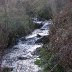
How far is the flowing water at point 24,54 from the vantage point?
343 inches

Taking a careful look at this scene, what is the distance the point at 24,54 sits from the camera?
10.3 metres

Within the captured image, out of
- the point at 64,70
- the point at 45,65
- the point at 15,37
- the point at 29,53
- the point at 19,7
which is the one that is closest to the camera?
the point at 64,70

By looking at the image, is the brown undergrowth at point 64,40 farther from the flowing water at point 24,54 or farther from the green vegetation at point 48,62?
the flowing water at point 24,54

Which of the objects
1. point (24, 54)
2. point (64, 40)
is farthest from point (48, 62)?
point (24, 54)

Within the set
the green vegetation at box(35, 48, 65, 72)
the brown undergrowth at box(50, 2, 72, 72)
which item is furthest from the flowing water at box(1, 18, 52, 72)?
the brown undergrowth at box(50, 2, 72, 72)

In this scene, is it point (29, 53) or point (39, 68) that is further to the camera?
point (29, 53)

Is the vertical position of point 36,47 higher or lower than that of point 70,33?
lower

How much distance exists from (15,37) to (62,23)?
10.8 ft

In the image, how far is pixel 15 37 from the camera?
40.0 ft

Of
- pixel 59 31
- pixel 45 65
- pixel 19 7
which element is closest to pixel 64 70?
pixel 45 65

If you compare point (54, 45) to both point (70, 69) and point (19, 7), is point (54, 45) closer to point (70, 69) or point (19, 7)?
point (70, 69)

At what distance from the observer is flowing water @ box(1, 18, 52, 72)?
28.6ft

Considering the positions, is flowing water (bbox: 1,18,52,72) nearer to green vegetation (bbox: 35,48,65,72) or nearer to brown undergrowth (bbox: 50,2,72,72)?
green vegetation (bbox: 35,48,65,72)

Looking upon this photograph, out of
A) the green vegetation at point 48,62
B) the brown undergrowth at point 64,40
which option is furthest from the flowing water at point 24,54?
the brown undergrowth at point 64,40
